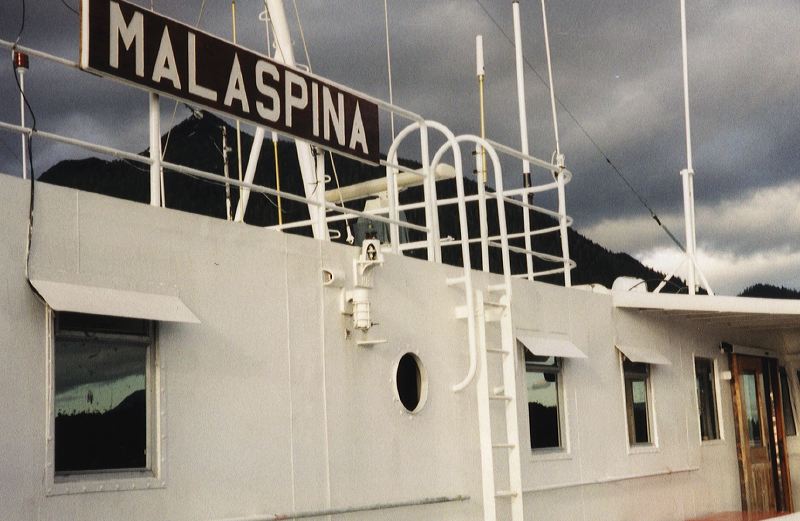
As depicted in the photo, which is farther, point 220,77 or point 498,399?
point 498,399

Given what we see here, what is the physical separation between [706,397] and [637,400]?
185cm

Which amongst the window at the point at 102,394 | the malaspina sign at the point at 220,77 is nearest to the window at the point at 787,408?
the malaspina sign at the point at 220,77

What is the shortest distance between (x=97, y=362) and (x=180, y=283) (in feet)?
2.36

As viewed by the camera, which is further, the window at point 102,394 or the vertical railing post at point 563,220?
the vertical railing post at point 563,220

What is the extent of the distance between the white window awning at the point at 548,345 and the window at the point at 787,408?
237 inches

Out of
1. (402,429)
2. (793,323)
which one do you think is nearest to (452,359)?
(402,429)

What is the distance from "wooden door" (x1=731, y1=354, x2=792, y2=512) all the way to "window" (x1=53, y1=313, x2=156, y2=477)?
28.9 feet

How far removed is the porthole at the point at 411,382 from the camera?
7883 millimetres

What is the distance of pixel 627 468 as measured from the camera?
414 inches

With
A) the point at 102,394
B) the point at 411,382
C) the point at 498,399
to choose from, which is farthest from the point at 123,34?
the point at 498,399

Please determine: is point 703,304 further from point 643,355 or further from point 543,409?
point 543,409

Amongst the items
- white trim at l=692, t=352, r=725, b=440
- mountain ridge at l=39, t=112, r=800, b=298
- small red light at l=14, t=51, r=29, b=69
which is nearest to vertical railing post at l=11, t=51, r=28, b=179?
small red light at l=14, t=51, r=29, b=69

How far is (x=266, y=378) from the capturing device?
6.59 metres

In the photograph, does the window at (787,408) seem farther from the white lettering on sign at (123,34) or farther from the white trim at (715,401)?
the white lettering on sign at (123,34)
